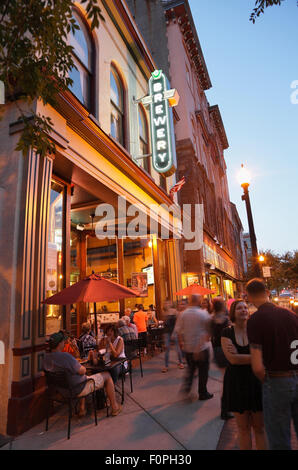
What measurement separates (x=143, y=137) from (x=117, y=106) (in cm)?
245

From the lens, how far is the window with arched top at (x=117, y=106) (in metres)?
10.4

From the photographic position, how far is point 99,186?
28.6 ft

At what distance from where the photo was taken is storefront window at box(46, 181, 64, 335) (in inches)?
260

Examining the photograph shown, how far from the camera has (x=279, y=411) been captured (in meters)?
2.61

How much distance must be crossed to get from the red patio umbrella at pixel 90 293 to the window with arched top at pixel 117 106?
6059mm

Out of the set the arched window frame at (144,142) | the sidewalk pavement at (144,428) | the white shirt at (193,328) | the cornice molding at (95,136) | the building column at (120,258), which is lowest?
the sidewalk pavement at (144,428)

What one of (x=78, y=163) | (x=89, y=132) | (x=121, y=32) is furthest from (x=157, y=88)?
(x=78, y=163)

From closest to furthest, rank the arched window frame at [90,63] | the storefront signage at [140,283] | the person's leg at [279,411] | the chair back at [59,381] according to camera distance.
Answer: the person's leg at [279,411] < the chair back at [59,381] < the arched window frame at [90,63] < the storefront signage at [140,283]

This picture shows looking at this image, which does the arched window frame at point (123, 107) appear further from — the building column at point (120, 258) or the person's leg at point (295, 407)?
the person's leg at point (295, 407)

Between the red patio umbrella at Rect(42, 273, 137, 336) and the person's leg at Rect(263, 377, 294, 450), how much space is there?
3630 mm

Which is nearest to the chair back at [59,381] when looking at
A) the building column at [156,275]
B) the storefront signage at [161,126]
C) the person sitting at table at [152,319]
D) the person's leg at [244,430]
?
the person's leg at [244,430]

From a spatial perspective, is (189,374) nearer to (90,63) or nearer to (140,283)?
(140,283)

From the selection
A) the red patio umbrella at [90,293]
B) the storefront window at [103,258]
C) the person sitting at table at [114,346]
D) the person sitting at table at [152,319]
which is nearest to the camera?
the red patio umbrella at [90,293]

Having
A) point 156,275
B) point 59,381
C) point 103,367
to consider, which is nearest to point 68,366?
point 59,381
